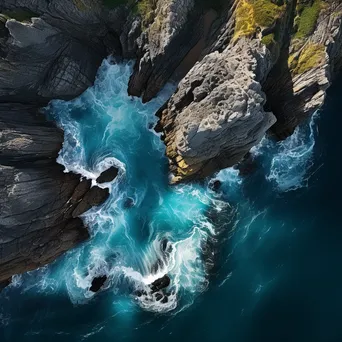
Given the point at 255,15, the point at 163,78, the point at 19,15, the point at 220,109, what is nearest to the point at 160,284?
the point at 220,109

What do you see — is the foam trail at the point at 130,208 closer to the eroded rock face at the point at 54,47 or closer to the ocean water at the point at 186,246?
the ocean water at the point at 186,246

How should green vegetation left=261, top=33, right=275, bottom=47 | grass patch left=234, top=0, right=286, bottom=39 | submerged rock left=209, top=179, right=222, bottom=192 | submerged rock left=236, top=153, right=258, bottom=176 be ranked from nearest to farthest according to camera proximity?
green vegetation left=261, top=33, right=275, bottom=47 → grass patch left=234, top=0, right=286, bottom=39 → submerged rock left=209, top=179, right=222, bottom=192 → submerged rock left=236, top=153, right=258, bottom=176

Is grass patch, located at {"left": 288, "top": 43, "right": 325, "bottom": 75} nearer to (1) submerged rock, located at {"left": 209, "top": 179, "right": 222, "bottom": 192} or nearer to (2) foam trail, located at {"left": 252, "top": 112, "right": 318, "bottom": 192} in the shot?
(2) foam trail, located at {"left": 252, "top": 112, "right": 318, "bottom": 192}

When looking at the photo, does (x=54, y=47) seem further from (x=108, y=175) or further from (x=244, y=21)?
(x=244, y=21)

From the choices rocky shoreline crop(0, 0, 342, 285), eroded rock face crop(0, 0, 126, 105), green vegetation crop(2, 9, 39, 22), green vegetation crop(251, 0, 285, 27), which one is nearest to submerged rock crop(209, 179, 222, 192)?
rocky shoreline crop(0, 0, 342, 285)

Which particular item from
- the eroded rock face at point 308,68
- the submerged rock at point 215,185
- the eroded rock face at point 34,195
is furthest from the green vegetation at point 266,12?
the eroded rock face at point 34,195
